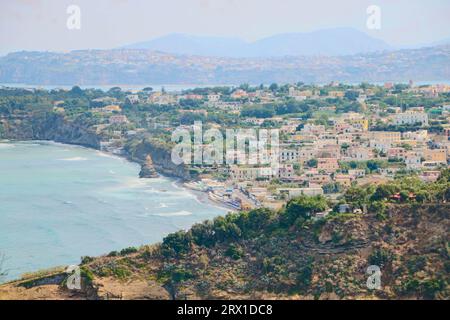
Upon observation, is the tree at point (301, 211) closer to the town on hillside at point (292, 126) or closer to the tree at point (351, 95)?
the town on hillside at point (292, 126)

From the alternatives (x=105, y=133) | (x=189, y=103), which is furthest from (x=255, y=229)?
(x=189, y=103)

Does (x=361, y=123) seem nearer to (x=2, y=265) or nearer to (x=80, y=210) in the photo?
(x=80, y=210)

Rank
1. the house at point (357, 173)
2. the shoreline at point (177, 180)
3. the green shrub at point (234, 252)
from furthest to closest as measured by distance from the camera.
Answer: the house at point (357, 173) → the shoreline at point (177, 180) → the green shrub at point (234, 252)

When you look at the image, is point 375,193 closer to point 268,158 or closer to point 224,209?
point 224,209

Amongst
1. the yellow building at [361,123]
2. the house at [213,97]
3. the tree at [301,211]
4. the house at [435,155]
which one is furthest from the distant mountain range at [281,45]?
the tree at [301,211]

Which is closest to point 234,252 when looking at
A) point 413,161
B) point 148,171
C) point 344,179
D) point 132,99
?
point 344,179
